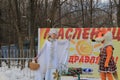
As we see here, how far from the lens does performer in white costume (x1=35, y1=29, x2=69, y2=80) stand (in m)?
8.80

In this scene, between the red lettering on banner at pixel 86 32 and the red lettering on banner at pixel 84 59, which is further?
the red lettering on banner at pixel 84 59

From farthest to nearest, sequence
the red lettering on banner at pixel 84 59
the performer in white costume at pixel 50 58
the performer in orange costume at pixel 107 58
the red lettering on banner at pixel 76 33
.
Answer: the red lettering on banner at pixel 84 59 < the red lettering on banner at pixel 76 33 < the performer in orange costume at pixel 107 58 < the performer in white costume at pixel 50 58

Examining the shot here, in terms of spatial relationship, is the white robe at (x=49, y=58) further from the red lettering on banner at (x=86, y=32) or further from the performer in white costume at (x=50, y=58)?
the red lettering on banner at (x=86, y=32)

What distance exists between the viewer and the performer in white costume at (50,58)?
346 inches

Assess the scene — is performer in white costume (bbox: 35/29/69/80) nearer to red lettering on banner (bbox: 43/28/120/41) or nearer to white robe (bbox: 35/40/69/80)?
white robe (bbox: 35/40/69/80)

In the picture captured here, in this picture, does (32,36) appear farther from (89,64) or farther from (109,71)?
(109,71)

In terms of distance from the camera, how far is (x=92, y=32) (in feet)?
41.1

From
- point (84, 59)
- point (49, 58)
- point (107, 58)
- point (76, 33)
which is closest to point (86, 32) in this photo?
point (76, 33)

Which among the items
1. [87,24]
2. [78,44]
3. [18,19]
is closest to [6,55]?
[18,19]

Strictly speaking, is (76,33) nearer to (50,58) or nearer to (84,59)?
(84,59)

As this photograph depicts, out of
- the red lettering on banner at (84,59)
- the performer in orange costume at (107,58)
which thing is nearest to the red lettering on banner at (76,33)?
the red lettering on banner at (84,59)

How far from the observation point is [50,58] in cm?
880

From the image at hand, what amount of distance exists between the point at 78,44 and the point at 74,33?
432 mm

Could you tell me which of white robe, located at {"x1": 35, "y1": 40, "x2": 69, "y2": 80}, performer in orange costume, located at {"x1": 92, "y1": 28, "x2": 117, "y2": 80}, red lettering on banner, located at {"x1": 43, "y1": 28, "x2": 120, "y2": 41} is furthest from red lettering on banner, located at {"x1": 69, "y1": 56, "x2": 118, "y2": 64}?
white robe, located at {"x1": 35, "y1": 40, "x2": 69, "y2": 80}
